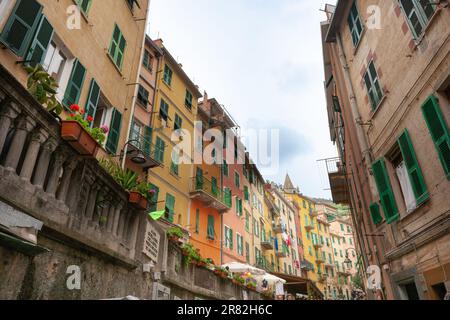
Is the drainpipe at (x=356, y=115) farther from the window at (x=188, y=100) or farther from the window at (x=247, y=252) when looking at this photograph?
the window at (x=247, y=252)

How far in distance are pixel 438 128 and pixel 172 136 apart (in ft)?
51.3

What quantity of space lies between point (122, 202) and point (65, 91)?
339cm

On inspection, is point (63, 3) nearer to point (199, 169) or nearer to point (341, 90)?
point (341, 90)

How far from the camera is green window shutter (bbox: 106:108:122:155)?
9.43m

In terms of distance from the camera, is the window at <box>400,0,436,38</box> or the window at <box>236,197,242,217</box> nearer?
the window at <box>400,0,436,38</box>

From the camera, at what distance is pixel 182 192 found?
19953 millimetres

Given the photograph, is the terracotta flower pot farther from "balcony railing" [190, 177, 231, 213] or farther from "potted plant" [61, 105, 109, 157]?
"balcony railing" [190, 177, 231, 213]

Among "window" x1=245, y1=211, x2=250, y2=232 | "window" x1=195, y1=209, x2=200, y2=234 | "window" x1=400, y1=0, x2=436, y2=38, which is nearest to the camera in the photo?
"window" x1=400, y1=0, x2=436, y2=38

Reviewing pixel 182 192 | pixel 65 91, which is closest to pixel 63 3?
pixel 65 91

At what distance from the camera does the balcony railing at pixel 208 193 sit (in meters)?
20.7

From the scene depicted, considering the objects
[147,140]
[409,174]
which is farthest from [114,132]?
[409,174]

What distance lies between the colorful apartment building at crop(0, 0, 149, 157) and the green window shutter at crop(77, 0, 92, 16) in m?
0.03

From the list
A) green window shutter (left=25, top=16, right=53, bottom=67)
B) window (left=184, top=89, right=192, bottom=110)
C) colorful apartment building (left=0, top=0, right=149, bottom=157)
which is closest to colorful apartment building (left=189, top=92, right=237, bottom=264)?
window (left=184, top=89, right=192, bottom=110)

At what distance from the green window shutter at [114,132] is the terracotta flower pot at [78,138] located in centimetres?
461
